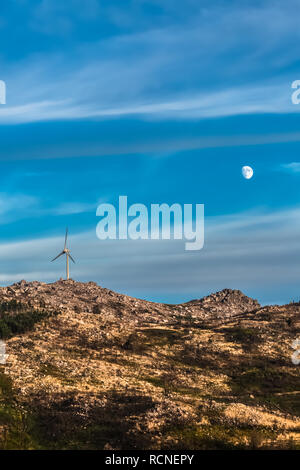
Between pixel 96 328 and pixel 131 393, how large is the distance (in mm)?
42170

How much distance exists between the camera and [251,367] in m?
97.1

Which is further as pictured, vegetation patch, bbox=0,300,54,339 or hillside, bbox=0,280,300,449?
vegetation patch, bbox=0,300,54,339

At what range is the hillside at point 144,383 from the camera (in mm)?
52062

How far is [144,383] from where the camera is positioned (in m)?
76.8

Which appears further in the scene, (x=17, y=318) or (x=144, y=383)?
(x=17, y=318)

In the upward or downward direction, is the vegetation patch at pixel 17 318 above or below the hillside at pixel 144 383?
above

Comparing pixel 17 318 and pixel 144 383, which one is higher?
pixel 17 318

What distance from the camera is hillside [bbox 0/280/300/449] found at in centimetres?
5206

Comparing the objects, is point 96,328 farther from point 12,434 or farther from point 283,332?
point 12,434

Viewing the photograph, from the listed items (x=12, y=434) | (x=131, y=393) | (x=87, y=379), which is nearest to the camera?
(x=12, y=434)

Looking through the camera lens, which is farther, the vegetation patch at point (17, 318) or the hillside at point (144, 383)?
the vegetation patch at point (17, 318)

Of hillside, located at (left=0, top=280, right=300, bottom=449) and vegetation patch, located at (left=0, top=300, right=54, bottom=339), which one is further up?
vegetation patch, located at (left=0, top=300, right=54, bottom=339)
